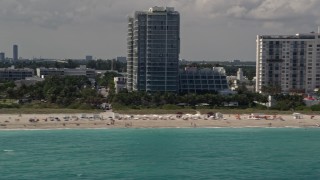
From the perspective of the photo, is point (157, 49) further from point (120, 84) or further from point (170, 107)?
point (120, 84)

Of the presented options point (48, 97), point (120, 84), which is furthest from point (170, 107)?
point (120, 84)

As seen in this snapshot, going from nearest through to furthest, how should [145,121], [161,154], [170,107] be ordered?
1. [161,154]
2. [145,121]
3. [170,107]

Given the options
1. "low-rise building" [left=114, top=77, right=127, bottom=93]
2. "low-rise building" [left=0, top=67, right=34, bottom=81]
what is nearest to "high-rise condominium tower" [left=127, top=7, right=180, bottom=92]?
"low-rise building" [left=114, top=77, right=127, bottom=93]

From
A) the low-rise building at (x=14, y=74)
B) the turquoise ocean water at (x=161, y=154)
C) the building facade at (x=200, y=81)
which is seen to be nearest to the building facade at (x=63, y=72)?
the low-rise building at (x=14, y=74)

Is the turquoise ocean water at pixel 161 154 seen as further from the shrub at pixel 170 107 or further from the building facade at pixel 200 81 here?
the building facade at pixel 200 81

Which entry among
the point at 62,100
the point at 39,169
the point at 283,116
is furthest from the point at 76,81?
the point at 39,169

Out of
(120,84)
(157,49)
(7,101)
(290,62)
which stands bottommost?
(7,101)

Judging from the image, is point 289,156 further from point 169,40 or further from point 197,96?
point 169,40
